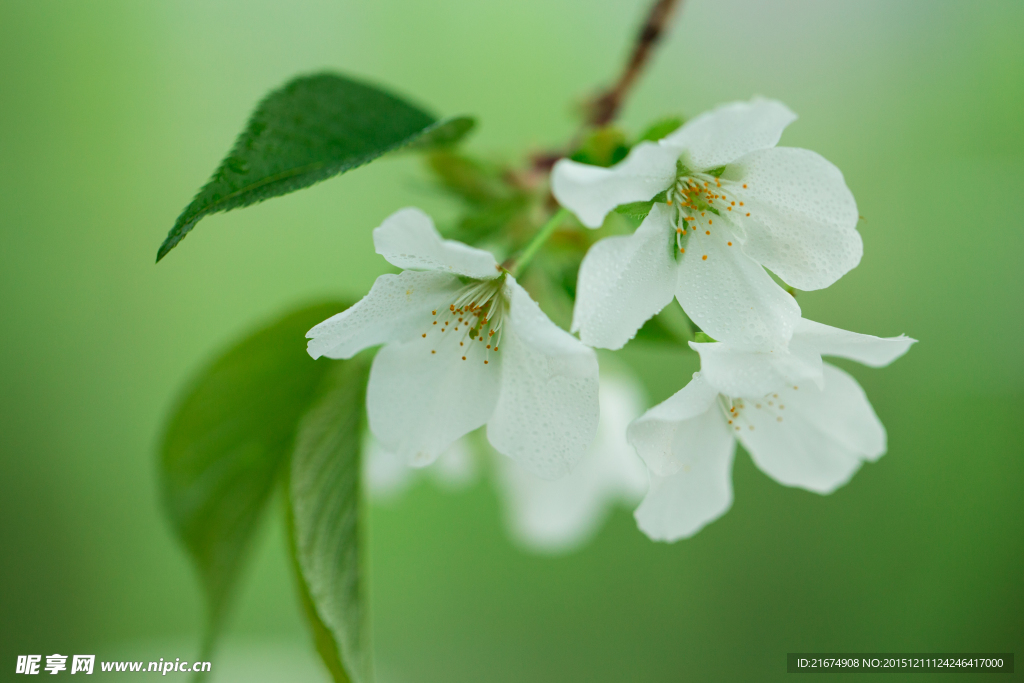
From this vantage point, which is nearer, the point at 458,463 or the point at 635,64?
the point at 635,64

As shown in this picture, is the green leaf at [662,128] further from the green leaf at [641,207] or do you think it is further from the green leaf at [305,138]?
the green leaf at [305,138]

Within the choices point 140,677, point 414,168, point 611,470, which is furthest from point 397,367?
point 140,677

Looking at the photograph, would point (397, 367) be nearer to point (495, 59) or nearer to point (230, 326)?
point (230, 326)

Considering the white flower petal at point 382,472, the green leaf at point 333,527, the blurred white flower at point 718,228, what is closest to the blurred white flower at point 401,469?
the white flower petal at point 382,472

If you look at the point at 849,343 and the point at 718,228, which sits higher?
the point at 718,228

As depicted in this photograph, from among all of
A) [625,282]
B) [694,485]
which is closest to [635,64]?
[625,282]

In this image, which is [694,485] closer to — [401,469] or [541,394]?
[541,394]
